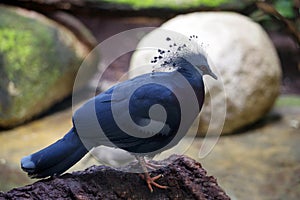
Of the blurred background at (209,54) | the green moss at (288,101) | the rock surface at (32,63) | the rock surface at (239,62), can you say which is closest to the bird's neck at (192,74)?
the blurred background at (209,54)

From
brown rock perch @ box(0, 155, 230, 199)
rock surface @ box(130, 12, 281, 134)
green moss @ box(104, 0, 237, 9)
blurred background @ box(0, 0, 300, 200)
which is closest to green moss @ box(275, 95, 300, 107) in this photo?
blurred background @ box(0, 0, 300, 200)

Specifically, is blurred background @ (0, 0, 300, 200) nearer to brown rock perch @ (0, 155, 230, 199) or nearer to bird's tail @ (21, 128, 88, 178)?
brown rock perch @ (0, 155, 230, 199)

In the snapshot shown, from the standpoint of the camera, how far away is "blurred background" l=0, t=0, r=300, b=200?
3.36m

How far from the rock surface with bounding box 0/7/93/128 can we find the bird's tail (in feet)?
8.07

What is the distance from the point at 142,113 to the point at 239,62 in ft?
8.08

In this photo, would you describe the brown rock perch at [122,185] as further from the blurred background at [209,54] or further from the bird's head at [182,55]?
the blurred background at [209,54]

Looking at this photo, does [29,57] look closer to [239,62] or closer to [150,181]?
[239,62]

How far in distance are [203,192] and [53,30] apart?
119 inches

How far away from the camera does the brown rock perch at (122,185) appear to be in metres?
1.71

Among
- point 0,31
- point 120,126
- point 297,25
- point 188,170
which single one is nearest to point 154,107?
point 120,126

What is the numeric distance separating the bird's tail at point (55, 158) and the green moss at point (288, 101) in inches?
131

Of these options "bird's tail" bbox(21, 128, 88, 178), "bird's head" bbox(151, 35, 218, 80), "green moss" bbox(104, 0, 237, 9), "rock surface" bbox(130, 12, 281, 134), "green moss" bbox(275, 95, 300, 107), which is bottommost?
"green moss" bbox(275, 95, 300, 107)

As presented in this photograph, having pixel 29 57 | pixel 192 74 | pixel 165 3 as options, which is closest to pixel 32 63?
pixel 29 57

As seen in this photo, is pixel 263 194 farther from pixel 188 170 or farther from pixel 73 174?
pixel 73 174
